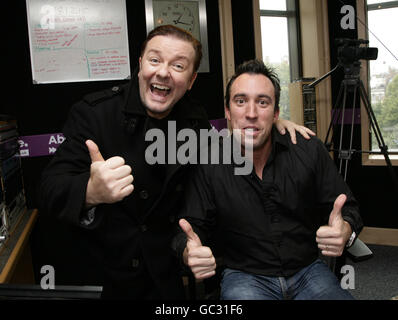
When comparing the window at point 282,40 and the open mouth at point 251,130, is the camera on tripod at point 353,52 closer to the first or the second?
the window at point 282,40

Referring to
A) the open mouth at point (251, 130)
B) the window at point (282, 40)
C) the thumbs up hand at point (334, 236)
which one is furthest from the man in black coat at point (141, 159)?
the window at point (282, 40)

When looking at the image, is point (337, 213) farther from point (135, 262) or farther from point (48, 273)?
point (48, 273)

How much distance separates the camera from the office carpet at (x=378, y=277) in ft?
8.39

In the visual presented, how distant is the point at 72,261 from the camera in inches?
101

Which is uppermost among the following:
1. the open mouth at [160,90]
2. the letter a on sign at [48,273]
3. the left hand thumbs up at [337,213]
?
the open mouth at [160,90]

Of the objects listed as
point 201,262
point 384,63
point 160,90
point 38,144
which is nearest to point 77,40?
point 38,144

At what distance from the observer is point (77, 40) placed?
249 centimetres

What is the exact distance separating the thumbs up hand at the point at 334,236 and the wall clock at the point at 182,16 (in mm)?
1827

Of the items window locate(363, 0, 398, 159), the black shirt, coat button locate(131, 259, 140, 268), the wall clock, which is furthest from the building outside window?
coat button locate(131, 259, 140, 268)

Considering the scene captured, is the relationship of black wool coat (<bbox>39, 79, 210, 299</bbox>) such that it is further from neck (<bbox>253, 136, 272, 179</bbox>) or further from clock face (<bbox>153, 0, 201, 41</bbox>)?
clock face (<bbox>153, 0, 201, 41</bbox>)

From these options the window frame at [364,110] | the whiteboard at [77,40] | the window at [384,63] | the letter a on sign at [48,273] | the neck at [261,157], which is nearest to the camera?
the neck at [261,157]

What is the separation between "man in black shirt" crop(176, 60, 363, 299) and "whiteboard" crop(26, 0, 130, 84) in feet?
4.13

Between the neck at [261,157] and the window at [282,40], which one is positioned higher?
the window at [282,40]

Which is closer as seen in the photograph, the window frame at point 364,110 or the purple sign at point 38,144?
the purple sign at point 38,144
